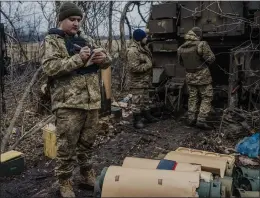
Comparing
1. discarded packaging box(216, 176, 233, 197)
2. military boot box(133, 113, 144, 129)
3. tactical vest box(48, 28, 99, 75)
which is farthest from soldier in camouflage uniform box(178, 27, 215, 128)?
discarded packaging box(216, 176, 233, 197)

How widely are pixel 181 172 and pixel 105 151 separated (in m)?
2.83

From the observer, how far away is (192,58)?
750 centimetres

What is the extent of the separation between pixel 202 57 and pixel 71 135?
13.7 ft

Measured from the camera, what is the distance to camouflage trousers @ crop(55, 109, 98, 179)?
155 inches

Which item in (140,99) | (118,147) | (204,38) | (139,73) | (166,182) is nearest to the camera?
(166,182)

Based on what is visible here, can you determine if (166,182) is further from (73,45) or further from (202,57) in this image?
(202,57)

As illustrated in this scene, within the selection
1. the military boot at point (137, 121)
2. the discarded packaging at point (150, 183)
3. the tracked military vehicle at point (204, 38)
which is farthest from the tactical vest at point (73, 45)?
the tracked military vehicle at point (204, 38)

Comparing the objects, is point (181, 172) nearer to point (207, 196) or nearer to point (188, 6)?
point (207, 196)

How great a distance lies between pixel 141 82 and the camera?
766 cm

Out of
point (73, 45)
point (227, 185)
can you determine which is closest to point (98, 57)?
point (73, 45)

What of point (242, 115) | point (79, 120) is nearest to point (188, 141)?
point (242, 115)

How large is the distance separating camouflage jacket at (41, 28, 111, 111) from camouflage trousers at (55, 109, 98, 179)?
4.2 inches

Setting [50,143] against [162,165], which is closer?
[162,165]

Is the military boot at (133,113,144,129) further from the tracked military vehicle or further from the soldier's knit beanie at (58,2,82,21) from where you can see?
the soldier's knit beanie at (58,2,82,21)
